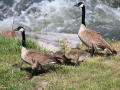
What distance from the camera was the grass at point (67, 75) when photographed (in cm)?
730

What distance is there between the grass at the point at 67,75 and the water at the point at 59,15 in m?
6.77

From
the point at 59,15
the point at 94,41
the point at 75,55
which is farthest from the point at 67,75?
the point at 59,15

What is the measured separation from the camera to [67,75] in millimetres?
8094

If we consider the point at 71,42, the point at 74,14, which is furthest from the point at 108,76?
the point at 74,14

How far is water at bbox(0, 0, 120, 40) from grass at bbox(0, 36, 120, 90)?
22.2 feet

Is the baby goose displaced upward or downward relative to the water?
upward

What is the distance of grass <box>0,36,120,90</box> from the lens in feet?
24.0

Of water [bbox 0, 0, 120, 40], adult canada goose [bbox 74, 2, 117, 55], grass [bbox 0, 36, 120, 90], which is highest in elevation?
adult canada goose [bbox 74, 2, 117, 55]

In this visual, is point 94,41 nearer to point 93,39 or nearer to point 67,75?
point 93,39

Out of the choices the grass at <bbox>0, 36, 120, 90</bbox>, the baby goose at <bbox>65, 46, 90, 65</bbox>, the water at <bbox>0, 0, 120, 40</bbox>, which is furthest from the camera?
the water at <bbox>0, 0, 120, 40</bbox>

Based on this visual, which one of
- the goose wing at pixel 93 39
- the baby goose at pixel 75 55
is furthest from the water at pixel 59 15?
the baby goose at pixel 75 55

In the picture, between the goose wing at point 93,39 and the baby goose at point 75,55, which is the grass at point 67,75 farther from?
the goose wing at point 93,39

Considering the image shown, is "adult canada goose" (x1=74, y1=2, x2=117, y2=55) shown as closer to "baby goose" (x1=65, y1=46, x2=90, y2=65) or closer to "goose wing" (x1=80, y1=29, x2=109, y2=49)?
"goose wing" (x1=80, y1=29, x2=109, y2=49)

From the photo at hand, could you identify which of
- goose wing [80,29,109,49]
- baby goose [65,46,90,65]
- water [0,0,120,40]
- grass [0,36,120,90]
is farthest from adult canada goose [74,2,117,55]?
water [0,0,120,40]
